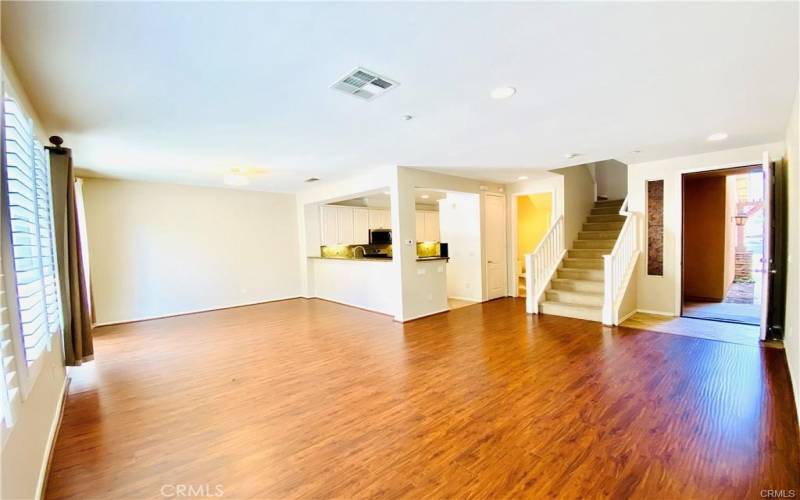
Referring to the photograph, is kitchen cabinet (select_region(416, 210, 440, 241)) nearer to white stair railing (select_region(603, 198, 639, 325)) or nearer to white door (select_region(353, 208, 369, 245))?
white door (select_region(353, 208, 369, 245))

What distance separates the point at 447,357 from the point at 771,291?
4.02m

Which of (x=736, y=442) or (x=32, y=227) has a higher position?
(x=32, y=227)

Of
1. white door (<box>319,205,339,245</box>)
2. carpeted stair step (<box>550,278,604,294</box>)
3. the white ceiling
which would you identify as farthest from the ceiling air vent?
white door (<box>319,205,339,245</box>)

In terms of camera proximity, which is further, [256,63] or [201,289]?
[201,289]

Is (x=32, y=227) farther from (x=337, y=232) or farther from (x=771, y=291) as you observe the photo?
(x=771, y=291)

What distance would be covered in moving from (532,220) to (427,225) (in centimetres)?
302

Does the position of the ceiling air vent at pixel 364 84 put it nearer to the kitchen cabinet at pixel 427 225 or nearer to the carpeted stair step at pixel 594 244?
the carpeted stair step at pixel 594 244

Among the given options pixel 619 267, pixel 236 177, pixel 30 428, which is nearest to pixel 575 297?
pixel 619 267

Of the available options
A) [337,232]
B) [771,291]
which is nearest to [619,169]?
[771,291]

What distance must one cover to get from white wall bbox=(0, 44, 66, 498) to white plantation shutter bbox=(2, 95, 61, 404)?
162 millimetres

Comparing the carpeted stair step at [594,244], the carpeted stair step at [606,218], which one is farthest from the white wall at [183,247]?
the carpeted stair step at [606,218]

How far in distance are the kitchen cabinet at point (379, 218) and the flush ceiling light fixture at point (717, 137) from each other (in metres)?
6.71

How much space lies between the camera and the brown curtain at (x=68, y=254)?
290 cm

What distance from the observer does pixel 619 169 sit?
838 cm
